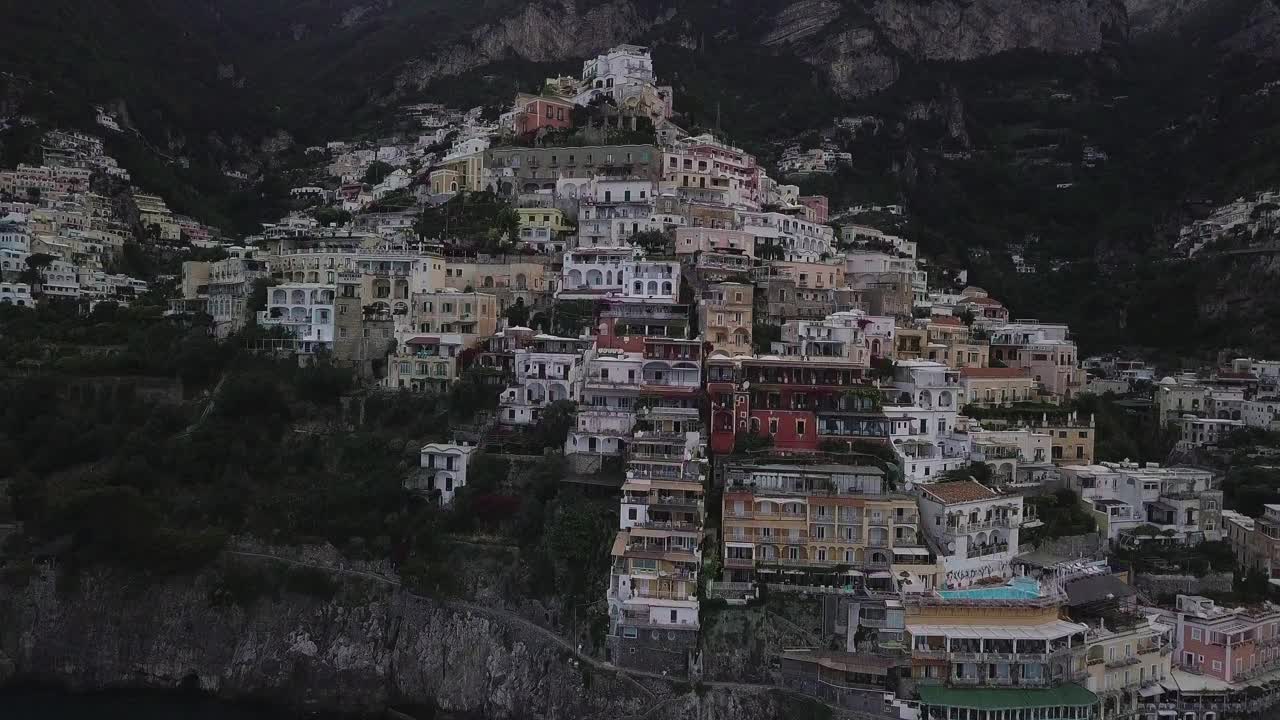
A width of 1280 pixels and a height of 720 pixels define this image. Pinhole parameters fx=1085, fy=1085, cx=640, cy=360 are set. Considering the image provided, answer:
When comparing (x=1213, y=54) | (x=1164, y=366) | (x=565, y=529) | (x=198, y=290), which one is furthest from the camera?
(x=1213, y=54)

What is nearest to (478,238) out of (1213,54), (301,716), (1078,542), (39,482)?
(39,482)

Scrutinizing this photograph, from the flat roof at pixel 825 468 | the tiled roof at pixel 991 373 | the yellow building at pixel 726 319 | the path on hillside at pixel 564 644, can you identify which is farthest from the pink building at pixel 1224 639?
the yellow building at pixel 726 319

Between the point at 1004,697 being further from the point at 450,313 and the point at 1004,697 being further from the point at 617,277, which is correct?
the point at 450,313

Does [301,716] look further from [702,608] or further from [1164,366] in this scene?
[1164,366]

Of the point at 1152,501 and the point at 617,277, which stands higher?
the point at 617,277

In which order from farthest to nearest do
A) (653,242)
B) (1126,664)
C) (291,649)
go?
1. (653,242)
2. (291,649)
3. (1126,664)

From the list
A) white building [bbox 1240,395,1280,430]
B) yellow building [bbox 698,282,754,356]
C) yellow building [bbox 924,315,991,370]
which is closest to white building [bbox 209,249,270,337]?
yellow building [bbox 698,282,754,356]

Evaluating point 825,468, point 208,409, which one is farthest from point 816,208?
point 208,409
